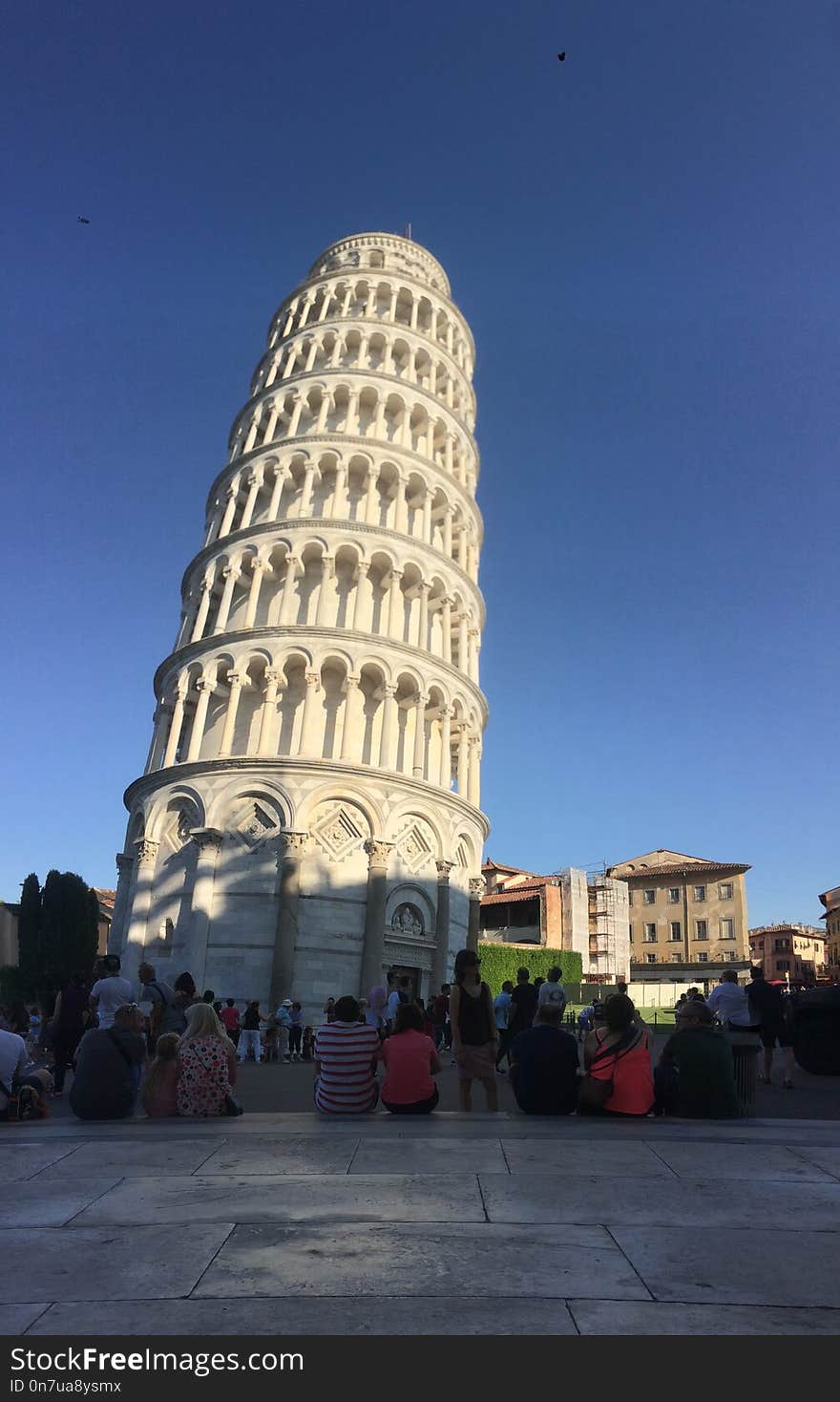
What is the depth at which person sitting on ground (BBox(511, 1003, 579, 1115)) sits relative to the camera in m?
8.16

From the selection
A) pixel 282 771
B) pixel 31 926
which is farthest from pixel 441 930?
pixel 31 926

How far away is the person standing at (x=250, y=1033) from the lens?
20719mm

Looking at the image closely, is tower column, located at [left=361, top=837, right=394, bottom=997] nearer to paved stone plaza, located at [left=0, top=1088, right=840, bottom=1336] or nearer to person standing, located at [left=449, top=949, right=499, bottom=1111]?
person standing, located at [left=449, top=949, right=499, bottom=1111]

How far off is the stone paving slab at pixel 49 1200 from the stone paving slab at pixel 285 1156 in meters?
0.79

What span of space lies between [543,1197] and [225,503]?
35329mm

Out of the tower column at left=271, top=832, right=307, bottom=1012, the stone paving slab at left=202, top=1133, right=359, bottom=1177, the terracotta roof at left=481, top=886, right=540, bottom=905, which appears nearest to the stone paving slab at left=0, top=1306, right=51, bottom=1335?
the stone paving slab at left=202, top=1133, right=359, bottom=1177

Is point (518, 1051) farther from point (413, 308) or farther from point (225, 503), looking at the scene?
point (413, 308)

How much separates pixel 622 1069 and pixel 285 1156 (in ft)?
10.8

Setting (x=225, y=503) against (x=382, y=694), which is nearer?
(x=382, y=694)

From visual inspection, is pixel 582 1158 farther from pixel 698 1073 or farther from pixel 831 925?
pixel 831 925

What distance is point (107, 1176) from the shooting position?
20.2 feet

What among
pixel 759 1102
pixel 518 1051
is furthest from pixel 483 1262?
pixel 759 1102
